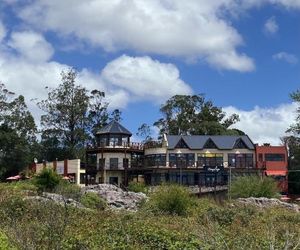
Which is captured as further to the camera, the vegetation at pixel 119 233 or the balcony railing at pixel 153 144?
the balcony railing at pixel 153 144

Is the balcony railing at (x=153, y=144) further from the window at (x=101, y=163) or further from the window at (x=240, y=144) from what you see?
the window at (x=240, y=144)

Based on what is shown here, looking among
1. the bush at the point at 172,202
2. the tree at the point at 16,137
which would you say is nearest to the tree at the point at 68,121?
the tree at the point at 16,137

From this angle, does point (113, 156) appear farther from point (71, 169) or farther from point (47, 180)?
point (47, 180)

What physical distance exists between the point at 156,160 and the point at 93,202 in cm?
4173

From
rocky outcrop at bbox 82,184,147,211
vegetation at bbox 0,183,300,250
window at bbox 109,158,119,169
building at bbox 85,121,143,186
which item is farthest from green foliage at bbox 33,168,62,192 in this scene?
window at bbox 109,158,119,169

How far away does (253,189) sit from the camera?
1644 inches

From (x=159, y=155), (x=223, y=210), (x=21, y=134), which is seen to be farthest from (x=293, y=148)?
(x=223, y=210)

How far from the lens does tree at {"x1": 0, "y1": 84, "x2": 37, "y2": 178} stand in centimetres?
7544

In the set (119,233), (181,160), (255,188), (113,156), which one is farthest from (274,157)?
(119,233)

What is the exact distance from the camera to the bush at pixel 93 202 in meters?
29.8

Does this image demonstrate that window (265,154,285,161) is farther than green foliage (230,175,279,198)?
Yes

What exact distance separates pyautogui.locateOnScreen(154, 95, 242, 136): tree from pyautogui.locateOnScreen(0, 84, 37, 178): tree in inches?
761

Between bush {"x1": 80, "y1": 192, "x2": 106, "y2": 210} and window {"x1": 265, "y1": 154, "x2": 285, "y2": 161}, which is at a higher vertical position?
window {"x1": 265, "y1": 154, "x2": 285, "y2": 161}

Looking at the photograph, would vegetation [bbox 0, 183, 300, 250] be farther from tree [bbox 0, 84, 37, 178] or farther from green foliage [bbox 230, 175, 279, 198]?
tree [bbox 0, 84, 37, 178]
